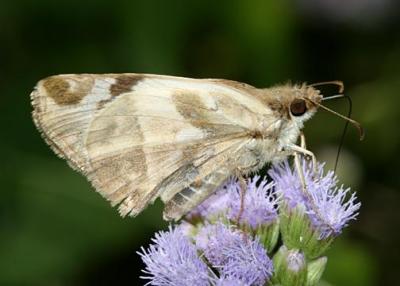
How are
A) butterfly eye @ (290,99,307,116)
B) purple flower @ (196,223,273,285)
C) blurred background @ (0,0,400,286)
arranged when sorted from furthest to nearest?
blurred background @ (0,0,400,286) → butterfly eye @ (290,99,307,116) → purple flower @ (196,223,273,285)

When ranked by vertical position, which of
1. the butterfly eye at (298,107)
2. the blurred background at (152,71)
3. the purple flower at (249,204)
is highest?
the butterfly eye at (298,107)

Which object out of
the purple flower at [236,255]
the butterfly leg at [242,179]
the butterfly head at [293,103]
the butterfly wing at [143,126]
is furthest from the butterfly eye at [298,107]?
the purple flower at [236,255]

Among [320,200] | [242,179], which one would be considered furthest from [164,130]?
[320,200]

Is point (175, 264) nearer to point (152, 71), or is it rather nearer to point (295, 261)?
point (295, 261)

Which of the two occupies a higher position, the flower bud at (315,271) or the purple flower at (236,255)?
the purple flower at (236,255)

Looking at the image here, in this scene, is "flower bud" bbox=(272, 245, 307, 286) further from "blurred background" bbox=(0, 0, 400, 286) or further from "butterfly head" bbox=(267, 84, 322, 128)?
"blurred background" bbox=(0, 0, 400, 286)

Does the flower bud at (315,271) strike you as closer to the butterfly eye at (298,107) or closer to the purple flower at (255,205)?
the purple flower at (255,205)

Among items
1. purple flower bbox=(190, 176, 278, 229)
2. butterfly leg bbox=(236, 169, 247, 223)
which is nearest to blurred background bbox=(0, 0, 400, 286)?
purple flower bbox=(190, 176, 278, 229)
